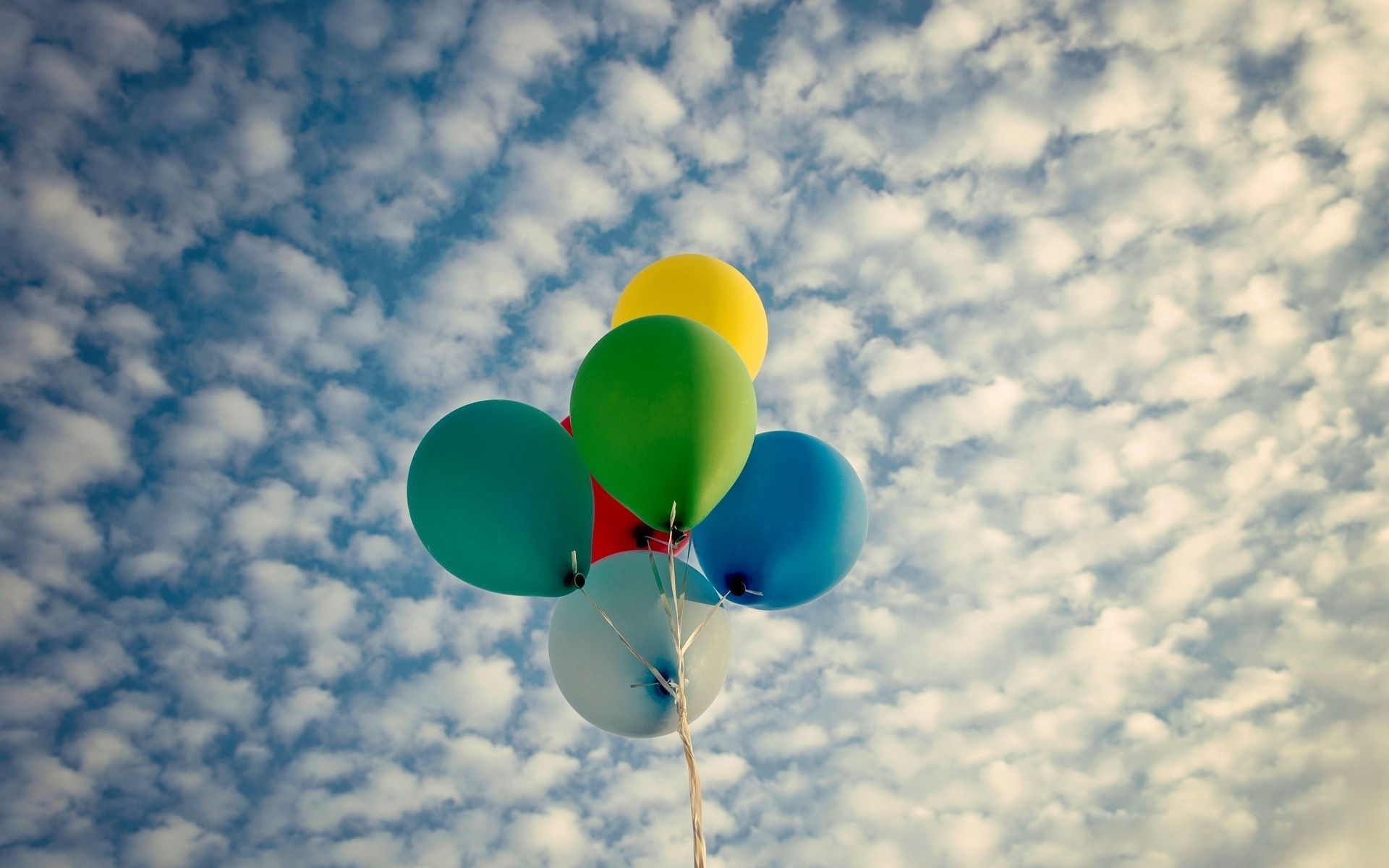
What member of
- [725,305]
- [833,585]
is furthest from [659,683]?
[725,305]

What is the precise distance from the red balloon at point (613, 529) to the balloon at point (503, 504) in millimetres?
395

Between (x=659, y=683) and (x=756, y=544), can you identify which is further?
(x=756, y=544)

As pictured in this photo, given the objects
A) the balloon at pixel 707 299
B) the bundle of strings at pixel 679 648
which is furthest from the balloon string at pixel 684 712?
the balloon at pixel 707 299

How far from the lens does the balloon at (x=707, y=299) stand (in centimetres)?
414

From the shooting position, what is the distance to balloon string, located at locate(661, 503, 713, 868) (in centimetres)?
273

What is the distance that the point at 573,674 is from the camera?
3.58 m

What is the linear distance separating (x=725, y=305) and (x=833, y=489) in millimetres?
1111

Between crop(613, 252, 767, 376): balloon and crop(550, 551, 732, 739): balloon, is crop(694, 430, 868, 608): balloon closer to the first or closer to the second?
crop(550, 551, 732, 739): balloon

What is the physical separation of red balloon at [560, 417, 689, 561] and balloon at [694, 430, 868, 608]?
0.32 metres

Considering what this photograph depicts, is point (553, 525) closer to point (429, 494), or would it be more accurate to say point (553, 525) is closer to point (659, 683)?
point (429, 494)

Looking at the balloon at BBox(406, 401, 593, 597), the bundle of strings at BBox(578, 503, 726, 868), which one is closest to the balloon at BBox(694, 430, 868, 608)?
the bundle of strings at BBox(578, 503, 726, 868)

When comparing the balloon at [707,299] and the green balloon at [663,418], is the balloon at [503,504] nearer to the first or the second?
the green balloon at [663,418]

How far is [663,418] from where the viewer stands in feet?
10.2

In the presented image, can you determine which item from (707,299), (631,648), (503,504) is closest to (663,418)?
(503,504)
